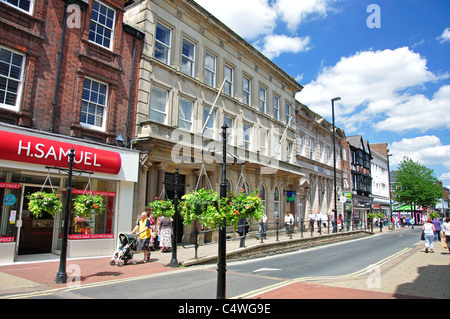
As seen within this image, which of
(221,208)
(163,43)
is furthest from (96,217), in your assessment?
(163,43)

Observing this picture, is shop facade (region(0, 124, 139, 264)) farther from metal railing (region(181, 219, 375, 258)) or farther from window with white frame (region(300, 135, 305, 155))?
window with white frame (region(300, 135, 305, 155))

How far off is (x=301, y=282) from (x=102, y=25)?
514 inches

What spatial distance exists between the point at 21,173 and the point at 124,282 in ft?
19.0

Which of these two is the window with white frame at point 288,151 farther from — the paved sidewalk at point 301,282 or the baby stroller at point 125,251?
the baby stroller at point 125,251

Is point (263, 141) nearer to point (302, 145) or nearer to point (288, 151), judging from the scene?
point (288, 151)

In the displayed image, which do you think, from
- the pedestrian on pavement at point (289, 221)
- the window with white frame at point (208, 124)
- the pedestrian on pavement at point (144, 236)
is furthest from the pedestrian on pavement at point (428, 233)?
the pedestrian on pavement at point (144, 236)

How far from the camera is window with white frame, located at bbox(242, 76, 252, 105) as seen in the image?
909 inches

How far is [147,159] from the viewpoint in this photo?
14.5 metres

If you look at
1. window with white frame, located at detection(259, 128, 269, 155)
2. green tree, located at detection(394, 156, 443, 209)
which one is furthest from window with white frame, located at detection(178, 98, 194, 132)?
green tree, located at detection(394, 156, 443, 209)

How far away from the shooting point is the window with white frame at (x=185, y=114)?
56.2 ft

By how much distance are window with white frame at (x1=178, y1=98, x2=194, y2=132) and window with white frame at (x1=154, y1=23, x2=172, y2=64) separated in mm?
2347

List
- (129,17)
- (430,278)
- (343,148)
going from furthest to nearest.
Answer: (343,148), (129,17), (430,278)
